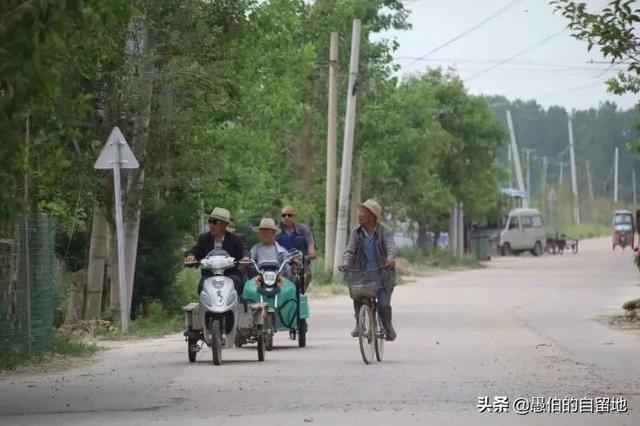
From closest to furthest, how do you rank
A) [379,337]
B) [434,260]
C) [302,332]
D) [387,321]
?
[379,337] → [387,321] → [302,332] → [434,260]

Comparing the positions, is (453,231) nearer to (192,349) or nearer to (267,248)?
(267,248)

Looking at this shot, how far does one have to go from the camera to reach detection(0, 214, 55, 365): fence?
1831 cm

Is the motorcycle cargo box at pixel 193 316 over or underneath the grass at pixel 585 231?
underneath

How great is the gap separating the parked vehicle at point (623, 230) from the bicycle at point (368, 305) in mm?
79774

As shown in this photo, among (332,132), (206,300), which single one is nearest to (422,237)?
(332,132)

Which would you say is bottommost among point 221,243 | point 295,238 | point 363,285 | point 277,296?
point 277,296

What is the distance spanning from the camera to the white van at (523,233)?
89.3m

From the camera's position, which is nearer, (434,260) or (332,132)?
(332,132)

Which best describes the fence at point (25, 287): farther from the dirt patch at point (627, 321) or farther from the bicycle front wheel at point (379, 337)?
the dirt patch at point (627, 321)

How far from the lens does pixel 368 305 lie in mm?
18188

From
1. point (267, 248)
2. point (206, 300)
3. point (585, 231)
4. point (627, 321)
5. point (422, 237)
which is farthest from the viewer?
point (585, 231)

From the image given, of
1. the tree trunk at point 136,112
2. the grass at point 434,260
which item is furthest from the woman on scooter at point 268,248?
the grass at point 434,260

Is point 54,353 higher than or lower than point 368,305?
lower

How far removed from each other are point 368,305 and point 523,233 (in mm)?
72964
